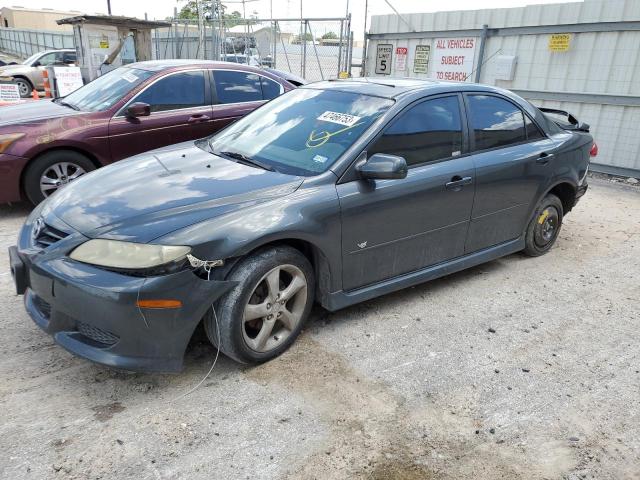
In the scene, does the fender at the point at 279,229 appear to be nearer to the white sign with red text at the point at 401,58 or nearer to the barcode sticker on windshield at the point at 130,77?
the barcode sticker on windshield at the point at 130,77

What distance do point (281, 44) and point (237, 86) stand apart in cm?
896

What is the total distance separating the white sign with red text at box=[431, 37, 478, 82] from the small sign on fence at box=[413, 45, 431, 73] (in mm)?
169

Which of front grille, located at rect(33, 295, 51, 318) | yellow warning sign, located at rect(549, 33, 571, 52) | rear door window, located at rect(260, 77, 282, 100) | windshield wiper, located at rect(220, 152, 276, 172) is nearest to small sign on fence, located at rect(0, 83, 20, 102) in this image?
rear door window, located at rect(260, 77, 282, 100)

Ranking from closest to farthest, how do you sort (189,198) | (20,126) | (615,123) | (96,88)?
(189,198)
(20,126)
(96,88)
(615,123)

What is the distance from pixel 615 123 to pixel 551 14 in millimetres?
2154

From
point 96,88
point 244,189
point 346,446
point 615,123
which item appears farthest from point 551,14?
point 346,446

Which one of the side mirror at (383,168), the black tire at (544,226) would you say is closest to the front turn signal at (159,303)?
the side mirror at (383,168)

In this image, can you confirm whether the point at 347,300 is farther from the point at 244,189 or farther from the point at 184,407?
the point at 184,407

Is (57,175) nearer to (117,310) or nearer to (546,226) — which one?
(117,310)

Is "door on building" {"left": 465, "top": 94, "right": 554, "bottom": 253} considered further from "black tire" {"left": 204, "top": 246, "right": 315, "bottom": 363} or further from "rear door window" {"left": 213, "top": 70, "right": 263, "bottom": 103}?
"rear door window" {"left": 213, "top": 70, "right": 263, "bottom": 103}

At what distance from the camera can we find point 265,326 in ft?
10.1

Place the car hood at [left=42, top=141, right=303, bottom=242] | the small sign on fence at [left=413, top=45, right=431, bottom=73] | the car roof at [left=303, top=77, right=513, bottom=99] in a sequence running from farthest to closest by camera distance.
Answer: the small sign on fence at [left=413, top=45, right=431, bottom=73] → the car roof at [left=303, top=77, right=513, bottom=99] → the car hood at [left=42, top=141, right=303, bottom=242]

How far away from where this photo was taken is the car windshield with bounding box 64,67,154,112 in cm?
590

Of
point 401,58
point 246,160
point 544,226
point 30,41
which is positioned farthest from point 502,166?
point 30,41
